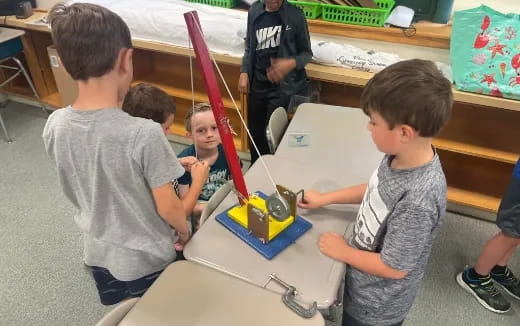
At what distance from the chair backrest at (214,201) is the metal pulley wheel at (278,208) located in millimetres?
226

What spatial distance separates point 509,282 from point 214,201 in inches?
60.3

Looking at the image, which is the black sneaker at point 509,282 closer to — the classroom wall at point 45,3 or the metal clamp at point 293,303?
the metal clamp at point 293,303

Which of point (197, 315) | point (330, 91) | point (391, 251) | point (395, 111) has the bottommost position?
point (330, 91)

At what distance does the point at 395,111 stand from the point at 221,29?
1.85m

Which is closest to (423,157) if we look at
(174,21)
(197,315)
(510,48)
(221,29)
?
(197,315)

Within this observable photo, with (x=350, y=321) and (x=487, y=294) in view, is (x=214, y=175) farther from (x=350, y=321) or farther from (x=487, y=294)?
(x=487, y=294)

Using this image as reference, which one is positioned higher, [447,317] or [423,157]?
[423,157]

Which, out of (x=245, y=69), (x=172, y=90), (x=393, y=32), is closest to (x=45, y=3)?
(x=172, y=90)

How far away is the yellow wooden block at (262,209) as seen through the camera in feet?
3.92

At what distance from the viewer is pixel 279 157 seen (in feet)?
5.16

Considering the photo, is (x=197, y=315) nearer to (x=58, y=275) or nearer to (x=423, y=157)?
(x=423, y=157)

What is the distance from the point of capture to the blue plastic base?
115 cm

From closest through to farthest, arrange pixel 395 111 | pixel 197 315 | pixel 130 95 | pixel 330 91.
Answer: pixel 395 111 → pixel 197 315 → pixel 130 95 → pixel 330 91

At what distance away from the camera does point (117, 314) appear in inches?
40.4
